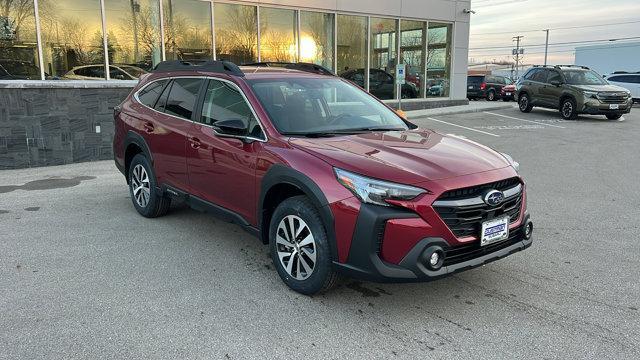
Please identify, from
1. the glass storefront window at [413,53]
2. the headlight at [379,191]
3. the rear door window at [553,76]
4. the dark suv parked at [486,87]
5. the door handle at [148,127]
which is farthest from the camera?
the dark suv parked at [486,87]

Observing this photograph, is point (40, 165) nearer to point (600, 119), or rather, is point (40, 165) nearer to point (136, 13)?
point (136, 13)

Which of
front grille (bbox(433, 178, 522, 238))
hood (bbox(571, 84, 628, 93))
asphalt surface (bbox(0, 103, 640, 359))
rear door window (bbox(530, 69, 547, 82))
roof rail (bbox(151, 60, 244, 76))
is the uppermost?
roof rail (bbox(151, 60, 244, 76))

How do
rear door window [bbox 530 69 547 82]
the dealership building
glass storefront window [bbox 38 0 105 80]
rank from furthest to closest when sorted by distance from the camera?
rear door window [bbox 530 69 547 82] → glass storefront window [bbox 38 0 105 80] → the dealership building

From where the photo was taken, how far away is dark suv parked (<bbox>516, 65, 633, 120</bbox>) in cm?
1598

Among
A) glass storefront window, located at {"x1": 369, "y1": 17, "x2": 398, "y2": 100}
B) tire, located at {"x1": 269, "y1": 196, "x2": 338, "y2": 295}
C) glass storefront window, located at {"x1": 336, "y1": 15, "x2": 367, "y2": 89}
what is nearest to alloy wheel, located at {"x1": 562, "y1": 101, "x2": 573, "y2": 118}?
glass storefront window, located at {"x1": 369, "y1": 17, "x2": 398, "y2": 100}

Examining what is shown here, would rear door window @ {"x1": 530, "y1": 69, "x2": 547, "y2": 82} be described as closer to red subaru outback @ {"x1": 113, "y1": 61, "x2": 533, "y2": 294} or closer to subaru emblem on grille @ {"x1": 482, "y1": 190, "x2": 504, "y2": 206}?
red subaru outback @ {"x1": 113, "y1": 61, "x2": 533, "y2": 294}

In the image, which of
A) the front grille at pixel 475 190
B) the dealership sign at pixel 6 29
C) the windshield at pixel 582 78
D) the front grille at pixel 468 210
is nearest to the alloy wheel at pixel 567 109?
the windshield at pixel 582 78

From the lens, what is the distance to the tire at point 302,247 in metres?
3.61

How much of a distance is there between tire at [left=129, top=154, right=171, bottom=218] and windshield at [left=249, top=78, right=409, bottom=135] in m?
1.95

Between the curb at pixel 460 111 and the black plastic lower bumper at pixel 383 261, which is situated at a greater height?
the black plastic lower bumper at pixel 383 261

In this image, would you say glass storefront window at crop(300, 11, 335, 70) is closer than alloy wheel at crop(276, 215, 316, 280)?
No

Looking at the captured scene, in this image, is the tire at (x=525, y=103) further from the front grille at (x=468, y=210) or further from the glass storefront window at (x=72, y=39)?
the front grille at (x=468, y=210)

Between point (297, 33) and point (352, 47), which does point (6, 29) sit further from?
point (352, 47)

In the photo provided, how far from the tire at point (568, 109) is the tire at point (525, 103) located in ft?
5.65
